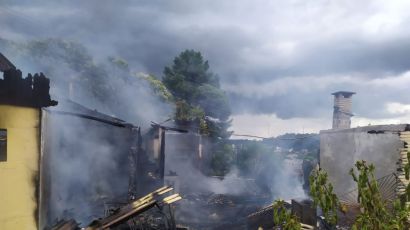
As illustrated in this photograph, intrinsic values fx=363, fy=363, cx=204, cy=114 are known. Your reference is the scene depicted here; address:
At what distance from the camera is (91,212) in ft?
51.4

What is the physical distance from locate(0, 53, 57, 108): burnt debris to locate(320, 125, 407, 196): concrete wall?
10.4 meters

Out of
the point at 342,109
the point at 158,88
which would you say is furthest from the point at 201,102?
the point at 342,109

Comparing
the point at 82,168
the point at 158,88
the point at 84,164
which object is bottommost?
the point at 82,168

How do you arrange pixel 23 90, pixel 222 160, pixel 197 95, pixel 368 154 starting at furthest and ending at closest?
pixel 197 95
pixel 222 160
pixel 368 154
pixel 23 90

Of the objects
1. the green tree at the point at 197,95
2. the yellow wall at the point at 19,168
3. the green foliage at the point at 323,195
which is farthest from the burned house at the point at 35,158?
the green tree at the point at 197,95

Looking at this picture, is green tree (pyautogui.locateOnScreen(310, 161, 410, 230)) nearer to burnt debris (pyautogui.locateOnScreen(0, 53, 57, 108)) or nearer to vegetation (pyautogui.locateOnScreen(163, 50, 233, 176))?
burnt debris (pyautogui.locateOnScreen(0, 53, 57, 108))

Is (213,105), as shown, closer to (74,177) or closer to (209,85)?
(209,85)

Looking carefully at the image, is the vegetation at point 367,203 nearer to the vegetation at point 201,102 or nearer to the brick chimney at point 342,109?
the brick chimney at point 342,109

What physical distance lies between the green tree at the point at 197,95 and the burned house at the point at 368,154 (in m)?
19.9

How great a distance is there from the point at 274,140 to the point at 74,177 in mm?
21430

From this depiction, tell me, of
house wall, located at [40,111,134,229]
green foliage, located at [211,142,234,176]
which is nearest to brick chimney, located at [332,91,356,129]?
green foliage, located at [211,142,234,176]

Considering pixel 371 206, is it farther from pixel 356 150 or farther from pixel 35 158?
pixel 356 150

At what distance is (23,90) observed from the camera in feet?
32.1

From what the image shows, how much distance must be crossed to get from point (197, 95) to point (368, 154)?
26.7 metres
